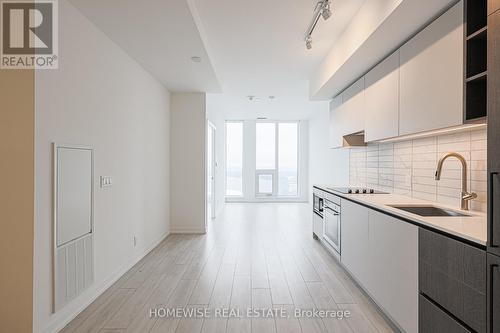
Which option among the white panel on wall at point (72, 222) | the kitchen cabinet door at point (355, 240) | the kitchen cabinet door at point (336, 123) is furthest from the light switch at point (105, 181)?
the kitchen cabinet door at point (336, 123)

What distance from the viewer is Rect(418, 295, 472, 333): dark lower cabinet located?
1.60 meters

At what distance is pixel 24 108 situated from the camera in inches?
80.6

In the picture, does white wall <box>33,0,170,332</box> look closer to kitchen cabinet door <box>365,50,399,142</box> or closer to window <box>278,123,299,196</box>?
kitchen cabinet door <box>365,50,399,142</box>

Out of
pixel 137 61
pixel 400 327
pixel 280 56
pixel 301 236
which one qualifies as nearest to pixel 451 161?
pixel 400 327

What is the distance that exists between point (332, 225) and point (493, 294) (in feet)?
8.30

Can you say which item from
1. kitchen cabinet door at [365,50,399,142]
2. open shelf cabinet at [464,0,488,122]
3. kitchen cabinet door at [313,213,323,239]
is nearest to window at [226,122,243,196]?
kitchen cabinet door at [313,213,323,239]

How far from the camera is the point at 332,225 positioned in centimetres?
388

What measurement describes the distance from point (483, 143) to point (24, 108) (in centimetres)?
328

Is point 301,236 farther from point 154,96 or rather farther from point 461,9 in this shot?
point 461,9

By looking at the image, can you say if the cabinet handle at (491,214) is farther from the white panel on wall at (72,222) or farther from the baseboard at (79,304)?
the baseboard at (79,304)

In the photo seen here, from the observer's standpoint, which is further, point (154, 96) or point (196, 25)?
point (154, 96)

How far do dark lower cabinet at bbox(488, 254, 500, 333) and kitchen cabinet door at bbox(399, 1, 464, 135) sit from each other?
103 cm

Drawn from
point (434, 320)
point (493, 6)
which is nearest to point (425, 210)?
point (434, 320)

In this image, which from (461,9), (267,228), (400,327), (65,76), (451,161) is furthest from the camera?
(267,228)
